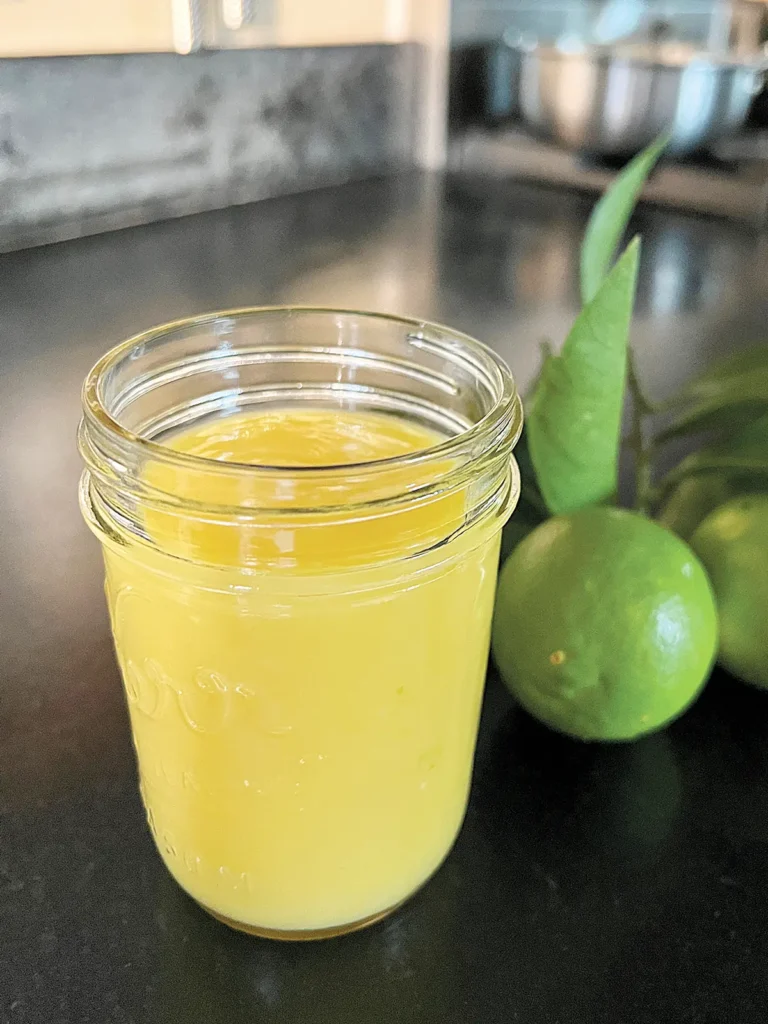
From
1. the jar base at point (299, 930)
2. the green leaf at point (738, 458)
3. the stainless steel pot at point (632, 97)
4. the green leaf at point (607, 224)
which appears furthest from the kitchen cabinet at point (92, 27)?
the jar base at point (299, 930)

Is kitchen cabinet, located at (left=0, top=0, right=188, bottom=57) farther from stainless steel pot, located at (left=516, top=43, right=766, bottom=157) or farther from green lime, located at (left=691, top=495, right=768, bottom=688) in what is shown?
green lime, located at (left=691, top=495, right=768, bottom=688)

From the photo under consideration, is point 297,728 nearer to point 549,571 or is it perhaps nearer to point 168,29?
point 549,571

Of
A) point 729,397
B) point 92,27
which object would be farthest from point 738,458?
point 92,27

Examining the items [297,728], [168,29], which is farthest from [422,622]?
[168,29]

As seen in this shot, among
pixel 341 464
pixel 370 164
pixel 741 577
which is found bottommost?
pixel 370 164

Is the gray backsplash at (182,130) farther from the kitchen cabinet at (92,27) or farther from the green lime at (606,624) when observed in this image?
the green lime at (606,624)

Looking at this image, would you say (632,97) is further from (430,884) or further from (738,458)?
(430,884)
